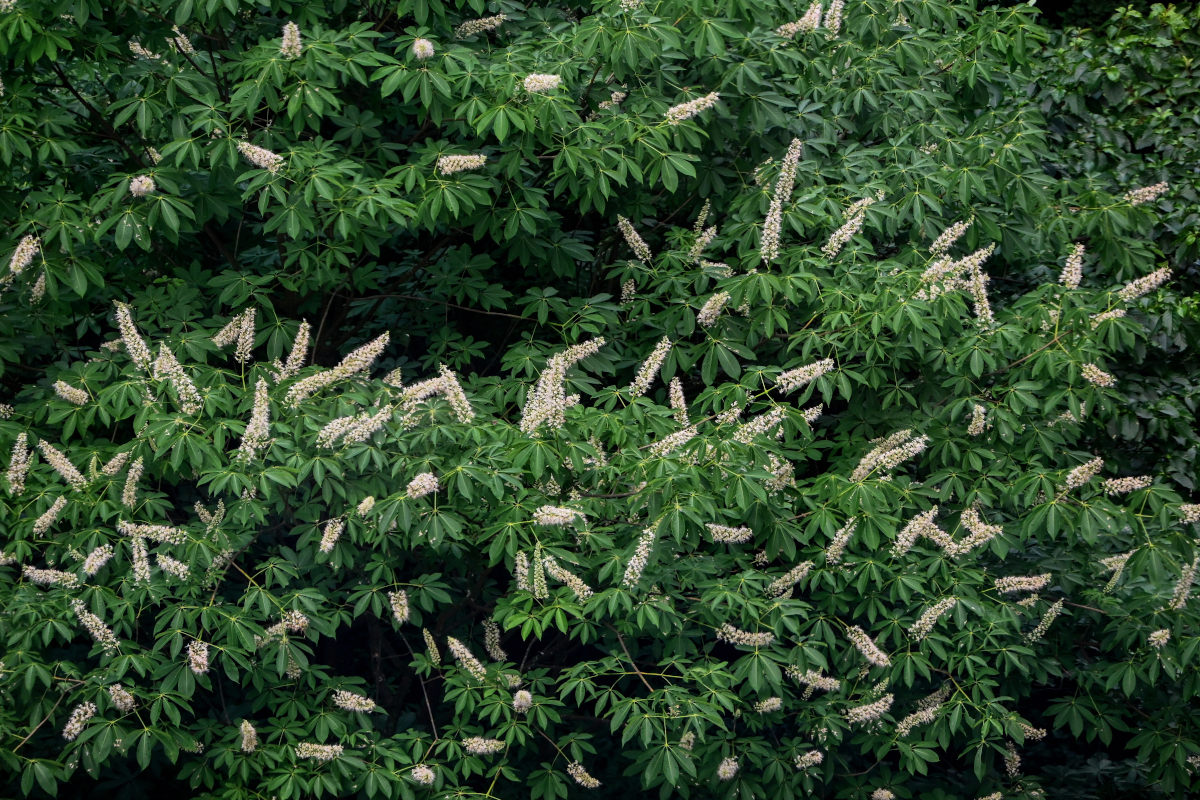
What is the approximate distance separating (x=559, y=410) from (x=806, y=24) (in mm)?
2276

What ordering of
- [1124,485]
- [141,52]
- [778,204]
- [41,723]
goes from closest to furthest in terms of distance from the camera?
[41,723] → [1124,485] → [778,204] → [141,52]

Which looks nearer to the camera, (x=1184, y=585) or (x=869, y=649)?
(x=869, y=649)

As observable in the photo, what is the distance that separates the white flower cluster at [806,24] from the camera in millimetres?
5605

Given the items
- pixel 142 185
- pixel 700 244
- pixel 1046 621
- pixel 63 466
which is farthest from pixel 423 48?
pixel 1046 621

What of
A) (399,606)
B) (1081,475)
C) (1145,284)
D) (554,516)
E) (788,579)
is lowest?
(399,606)

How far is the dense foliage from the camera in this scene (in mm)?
4695

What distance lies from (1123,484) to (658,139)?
235 cm

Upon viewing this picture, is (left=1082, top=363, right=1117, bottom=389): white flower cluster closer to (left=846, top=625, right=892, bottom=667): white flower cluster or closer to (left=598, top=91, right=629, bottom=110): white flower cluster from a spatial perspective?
(left=846, top=625, right=892, bottom=667): white flower cluster

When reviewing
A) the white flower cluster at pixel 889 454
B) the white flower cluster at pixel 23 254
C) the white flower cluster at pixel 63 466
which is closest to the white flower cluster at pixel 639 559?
the white flower cluster at pixel 889 454

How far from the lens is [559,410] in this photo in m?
4.67

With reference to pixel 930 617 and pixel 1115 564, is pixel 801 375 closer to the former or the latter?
pixel 930 617

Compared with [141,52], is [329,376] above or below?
below

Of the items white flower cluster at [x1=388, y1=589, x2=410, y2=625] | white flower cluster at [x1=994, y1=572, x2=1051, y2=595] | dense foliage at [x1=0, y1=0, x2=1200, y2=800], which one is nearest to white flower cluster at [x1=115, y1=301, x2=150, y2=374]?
dense foliage at [x1=0, y1=0, x2=1200, y2=800]

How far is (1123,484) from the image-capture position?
500 cm
